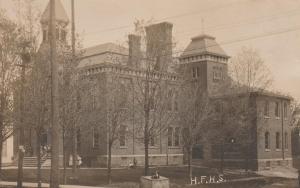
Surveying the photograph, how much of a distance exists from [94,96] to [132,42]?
4.61 metres

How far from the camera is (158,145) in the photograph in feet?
164

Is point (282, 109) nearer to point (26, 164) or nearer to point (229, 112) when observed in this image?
point (229, 112)

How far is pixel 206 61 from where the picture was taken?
53.7 meters

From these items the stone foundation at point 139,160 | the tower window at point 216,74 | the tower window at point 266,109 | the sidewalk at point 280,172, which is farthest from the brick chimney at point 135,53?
the tower window at point 216,74

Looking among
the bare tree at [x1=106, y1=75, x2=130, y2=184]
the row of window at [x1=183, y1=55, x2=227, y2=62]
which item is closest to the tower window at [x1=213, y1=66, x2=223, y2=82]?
the row of window at [x1=183, y1=55, x2=227, y2=62]

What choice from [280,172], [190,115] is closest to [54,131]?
[190,115]

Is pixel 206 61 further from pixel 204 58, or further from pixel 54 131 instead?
pixel 54 131

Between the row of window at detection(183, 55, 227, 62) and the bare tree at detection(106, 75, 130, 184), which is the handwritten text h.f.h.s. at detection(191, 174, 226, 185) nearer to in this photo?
the bare tree at detection(106, 75, 130, 184)

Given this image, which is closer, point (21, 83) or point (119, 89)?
point (21, 83)

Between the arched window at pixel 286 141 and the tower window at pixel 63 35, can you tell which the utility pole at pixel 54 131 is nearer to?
the tower window at pixel 63 35

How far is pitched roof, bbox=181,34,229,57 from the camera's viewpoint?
5444 centimetres

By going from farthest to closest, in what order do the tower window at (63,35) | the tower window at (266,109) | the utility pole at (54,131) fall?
the tower window at (266,109)
the tower window at (63,35)
the utility pole at (54,131)

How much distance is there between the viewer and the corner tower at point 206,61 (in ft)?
176

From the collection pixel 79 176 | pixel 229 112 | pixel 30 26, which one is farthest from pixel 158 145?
pixel 30 26
